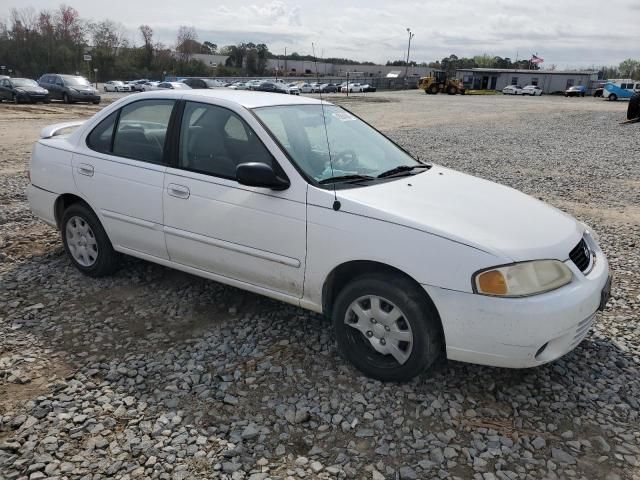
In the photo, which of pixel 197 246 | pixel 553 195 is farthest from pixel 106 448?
pixel 553 195

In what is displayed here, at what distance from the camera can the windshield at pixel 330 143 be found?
139 inches

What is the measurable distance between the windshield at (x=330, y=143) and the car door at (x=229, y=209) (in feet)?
0.51

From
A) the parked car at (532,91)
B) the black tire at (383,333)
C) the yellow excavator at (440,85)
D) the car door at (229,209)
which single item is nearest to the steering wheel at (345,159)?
the car door at (229,209)

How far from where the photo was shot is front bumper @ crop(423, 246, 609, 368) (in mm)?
2742

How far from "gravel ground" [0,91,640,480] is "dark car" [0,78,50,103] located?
25939mm

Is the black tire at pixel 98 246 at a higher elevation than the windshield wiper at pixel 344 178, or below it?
below

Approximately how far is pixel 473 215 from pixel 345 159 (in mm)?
1047

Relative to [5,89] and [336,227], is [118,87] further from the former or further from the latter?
[336,227]

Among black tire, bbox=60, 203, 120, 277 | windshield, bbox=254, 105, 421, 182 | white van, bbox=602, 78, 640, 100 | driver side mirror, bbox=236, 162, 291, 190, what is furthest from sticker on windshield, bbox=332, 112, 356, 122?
white van, bbox=602, 78, 640, 100

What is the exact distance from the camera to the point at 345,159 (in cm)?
372

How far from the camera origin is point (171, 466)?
8.30 ft

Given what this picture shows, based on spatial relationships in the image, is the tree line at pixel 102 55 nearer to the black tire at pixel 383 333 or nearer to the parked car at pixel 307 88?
the parked car at pixel 307 88

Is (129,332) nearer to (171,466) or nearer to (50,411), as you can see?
(50,411)

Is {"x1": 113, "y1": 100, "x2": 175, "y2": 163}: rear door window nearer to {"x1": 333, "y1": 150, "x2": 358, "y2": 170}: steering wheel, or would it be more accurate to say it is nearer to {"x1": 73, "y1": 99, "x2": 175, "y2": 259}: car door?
{"x1": 73, "y1": 99, "x2": 175, "y2": 259}: car door
